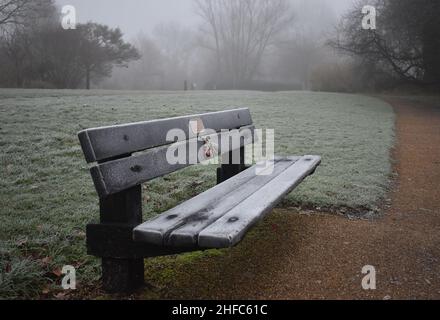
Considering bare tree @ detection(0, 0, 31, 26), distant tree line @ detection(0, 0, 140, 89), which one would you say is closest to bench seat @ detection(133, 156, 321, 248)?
bare tree @ detection(0, 0, 31, 26)

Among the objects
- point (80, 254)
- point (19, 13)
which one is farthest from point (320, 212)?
point (19, 13)

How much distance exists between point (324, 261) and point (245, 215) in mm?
1006

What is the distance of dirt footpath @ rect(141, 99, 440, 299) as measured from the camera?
257 cm

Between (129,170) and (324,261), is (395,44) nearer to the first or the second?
(324,261)

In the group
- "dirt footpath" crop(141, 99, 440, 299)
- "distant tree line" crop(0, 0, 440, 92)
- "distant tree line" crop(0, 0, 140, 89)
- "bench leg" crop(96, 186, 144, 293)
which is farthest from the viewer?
"distant tree line" crop(0, 0, 140, 89)

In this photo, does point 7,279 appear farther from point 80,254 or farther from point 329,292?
point 329,292

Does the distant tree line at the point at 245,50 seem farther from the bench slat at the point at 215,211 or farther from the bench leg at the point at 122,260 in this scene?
the bench leg at the point at 122,260

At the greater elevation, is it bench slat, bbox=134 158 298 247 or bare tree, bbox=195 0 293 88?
bare tree, bbox=195 0 293 88

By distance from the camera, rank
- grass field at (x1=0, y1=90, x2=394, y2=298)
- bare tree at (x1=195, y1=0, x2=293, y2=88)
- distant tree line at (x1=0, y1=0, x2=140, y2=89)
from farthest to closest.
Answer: bare tree at (x1=195, y1=0, x2=293, y2=88) < distant tree line at (x1=0, y1=0, x2=140, y2=89) < grass field at (x1=0, y1=90, x2=394, y2=298)

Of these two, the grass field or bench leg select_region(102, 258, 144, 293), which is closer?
bench leg select_region(102, 258, 144, 293)

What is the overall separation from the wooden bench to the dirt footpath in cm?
37

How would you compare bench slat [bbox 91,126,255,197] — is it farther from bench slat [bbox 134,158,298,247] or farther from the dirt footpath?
the dirt footpath

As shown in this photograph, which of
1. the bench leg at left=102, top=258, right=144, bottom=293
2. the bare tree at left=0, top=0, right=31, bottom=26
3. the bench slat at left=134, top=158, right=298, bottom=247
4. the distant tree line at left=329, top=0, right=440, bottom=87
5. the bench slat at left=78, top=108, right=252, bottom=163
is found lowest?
the bench leg at left=102, top=258, right=144, bottom=293

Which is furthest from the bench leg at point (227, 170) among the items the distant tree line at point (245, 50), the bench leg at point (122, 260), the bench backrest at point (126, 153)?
the distant tree line at point (245, 50)
